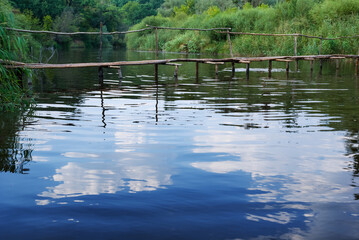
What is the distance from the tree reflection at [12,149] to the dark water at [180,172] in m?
0.01

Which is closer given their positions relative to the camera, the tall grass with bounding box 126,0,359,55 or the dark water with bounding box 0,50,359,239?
the dark water with bounding box 0,50,359,239

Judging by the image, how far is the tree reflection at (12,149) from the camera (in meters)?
4.84

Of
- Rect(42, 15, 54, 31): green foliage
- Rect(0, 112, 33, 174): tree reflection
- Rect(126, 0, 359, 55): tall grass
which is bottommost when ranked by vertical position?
Rect(0, 112, 33, 174): tree reflection

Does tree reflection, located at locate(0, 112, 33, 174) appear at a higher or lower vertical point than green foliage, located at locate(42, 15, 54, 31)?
lower

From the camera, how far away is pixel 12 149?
5.55 metres

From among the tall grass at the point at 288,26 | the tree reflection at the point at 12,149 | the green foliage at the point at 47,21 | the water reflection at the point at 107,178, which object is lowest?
the water reflection at the point at 107,178

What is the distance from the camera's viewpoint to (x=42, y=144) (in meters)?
5.83

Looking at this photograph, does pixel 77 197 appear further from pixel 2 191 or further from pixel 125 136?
pixel 125 136

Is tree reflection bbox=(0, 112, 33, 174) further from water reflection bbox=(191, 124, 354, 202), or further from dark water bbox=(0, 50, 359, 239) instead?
water reflection bbox=(191, 124, 354, 202)

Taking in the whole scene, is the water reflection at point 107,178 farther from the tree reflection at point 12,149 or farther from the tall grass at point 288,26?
the tall grass at point 288,26

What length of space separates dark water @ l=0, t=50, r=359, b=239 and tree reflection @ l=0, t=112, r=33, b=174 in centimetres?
1

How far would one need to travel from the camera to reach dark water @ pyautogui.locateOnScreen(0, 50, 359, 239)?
3.36m

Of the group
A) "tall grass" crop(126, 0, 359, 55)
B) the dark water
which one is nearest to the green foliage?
"tall grass" crop(126, 0, 359, 55)

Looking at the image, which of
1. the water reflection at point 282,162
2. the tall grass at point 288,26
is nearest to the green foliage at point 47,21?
the tall grass at point 288,26
